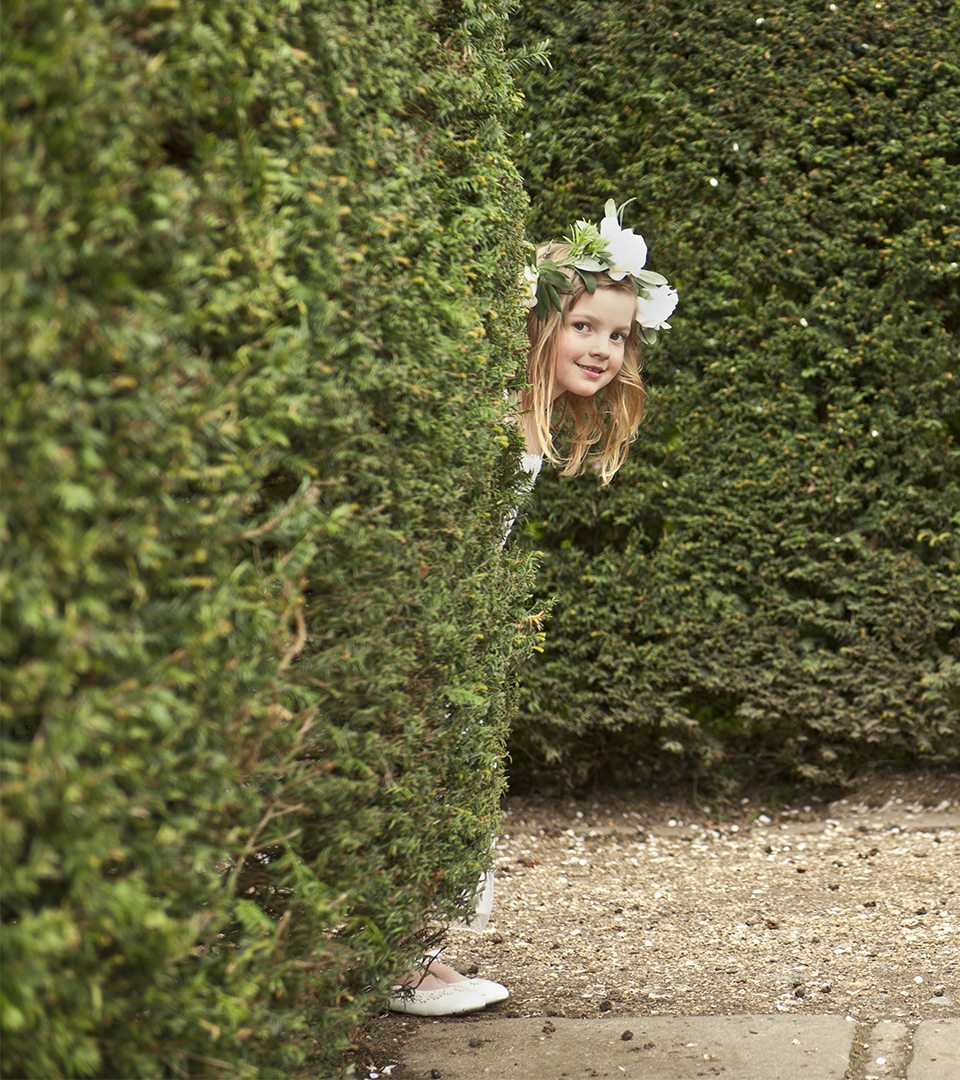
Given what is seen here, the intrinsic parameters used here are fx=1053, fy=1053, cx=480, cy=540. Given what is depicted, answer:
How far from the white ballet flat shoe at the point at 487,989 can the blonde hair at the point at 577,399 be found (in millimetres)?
1431

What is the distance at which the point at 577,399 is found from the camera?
→ 11.1 feet

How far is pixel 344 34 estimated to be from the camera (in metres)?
1.46

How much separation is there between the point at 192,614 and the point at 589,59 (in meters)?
3.83

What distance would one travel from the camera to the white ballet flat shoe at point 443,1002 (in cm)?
271

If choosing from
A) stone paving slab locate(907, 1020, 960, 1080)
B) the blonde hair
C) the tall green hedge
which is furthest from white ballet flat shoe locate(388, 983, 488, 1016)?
the blonde hair

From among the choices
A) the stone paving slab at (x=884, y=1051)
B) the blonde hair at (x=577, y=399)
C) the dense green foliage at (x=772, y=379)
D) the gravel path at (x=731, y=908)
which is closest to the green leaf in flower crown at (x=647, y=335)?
the blonde hair at (x=577, y=399)

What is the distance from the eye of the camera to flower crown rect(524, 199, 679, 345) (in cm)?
289

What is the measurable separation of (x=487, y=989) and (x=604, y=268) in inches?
78.4

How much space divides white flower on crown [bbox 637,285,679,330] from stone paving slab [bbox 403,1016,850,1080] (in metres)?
1.93

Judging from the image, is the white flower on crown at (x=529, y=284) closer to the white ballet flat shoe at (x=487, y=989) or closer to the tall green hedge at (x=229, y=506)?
the tall green hedge at (x=229, y=506)

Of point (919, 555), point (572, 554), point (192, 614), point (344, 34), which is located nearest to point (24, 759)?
point (192, 614)

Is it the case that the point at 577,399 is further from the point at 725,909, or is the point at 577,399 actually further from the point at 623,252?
the point at 725,909

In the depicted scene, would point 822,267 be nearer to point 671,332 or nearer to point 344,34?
point 671,332

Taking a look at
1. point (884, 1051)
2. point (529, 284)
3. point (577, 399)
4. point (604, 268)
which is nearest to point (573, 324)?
point (604, 268)
